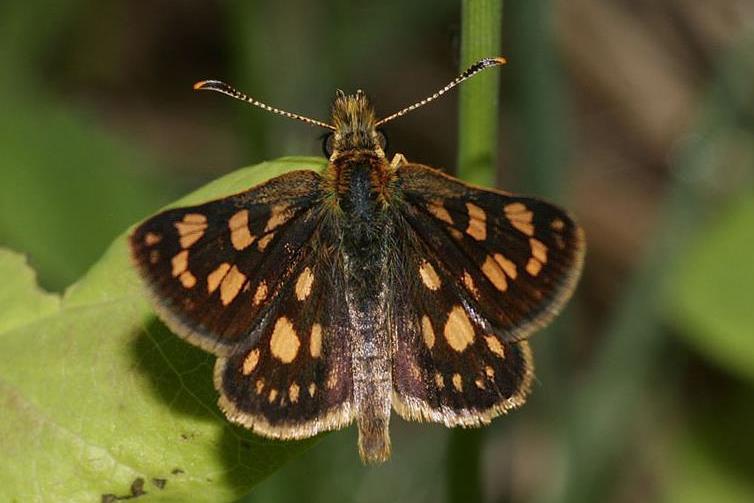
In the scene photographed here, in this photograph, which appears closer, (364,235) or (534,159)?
(364,235)

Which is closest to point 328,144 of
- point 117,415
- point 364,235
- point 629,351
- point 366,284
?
point 364,235

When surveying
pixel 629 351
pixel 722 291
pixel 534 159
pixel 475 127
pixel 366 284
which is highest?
pixel 475 127

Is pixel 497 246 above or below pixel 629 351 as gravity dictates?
above

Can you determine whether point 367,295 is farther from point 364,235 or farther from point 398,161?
point 398,161

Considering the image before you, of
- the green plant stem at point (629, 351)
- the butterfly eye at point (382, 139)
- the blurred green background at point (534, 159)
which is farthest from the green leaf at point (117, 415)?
the green plant stem at point (629, 351)

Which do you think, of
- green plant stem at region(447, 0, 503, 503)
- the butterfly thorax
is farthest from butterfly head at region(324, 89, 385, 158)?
green plant stem at region(447, 0, 503, 503)

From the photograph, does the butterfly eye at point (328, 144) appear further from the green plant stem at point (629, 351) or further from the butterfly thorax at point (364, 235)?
the green plant stem at point (629, 351)
